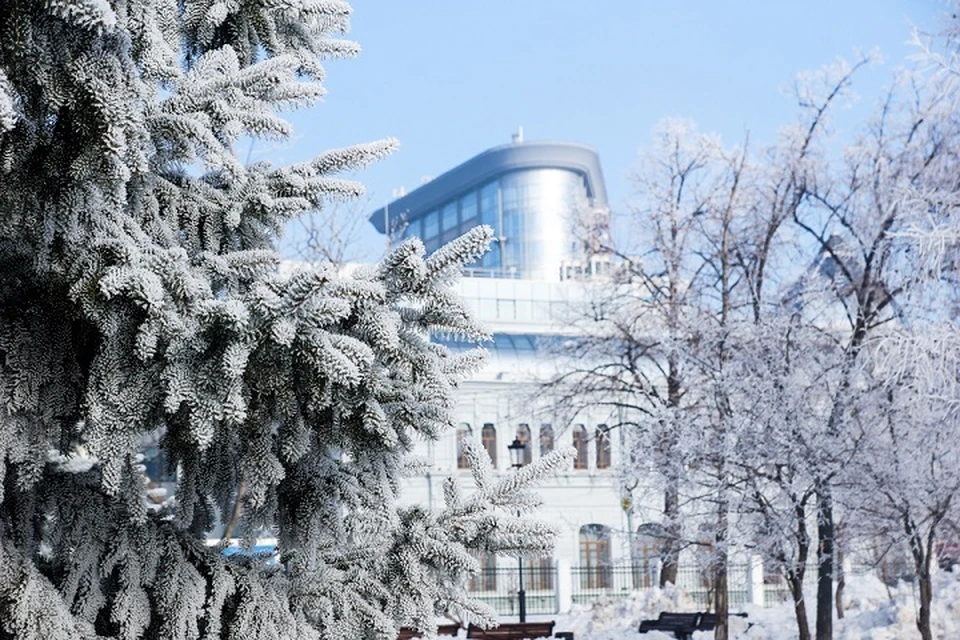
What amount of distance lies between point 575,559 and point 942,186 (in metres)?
24.7

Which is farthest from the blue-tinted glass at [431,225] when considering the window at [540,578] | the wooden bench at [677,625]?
the wooden bench at [677,625]

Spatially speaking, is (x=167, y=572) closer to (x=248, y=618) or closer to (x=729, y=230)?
(x=248, y=618)

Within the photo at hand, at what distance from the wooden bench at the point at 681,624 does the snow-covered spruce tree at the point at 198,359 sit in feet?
48.9

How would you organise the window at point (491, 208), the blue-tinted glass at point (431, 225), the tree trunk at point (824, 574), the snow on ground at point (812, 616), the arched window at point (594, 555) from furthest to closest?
the blue-tinted glass at point (431, 225)
the window at point (491, 208)
the arched window at point (594, 555)
the snow on ground at point (812, 616)
the tree trunk at point (824, 574)

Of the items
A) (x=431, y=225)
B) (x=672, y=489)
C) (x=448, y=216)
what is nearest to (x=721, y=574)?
(x=672, y=489)

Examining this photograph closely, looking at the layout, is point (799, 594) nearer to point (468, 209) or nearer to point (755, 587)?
point (755, 587)

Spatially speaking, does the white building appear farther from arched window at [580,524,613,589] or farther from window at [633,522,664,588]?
window at [633,522,664,588]

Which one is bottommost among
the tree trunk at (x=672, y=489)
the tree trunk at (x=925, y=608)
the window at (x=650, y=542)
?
the tree trunk at (x=925, y=608)

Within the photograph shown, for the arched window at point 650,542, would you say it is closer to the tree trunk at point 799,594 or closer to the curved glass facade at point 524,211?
the tree trunk at point 799,594

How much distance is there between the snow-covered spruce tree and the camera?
277cm

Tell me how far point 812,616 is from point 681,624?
400 centimetres

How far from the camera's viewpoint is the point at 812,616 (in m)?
20.8

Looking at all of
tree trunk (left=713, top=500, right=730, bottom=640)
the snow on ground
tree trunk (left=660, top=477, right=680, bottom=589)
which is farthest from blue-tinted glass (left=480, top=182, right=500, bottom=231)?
tree trunk (left=713, top=500, right=730, bottom=640)

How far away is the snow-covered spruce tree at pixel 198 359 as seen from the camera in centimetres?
277
